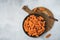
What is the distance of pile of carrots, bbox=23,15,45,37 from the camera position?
1.48 m

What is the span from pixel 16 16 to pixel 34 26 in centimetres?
18

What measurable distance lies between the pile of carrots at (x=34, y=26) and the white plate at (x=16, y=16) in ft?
0.15

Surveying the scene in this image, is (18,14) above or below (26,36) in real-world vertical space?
above

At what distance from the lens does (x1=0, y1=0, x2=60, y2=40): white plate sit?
148 cm

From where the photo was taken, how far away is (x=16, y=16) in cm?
152

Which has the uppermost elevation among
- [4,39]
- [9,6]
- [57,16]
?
[9,6]

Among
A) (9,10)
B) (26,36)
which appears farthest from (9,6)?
(26,36)

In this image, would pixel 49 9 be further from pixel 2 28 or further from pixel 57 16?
pixel 2 28

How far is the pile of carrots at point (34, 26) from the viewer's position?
1.48 m

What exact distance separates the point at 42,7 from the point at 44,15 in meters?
0.07

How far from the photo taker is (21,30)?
4.94ft

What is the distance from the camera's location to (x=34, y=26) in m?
1.48

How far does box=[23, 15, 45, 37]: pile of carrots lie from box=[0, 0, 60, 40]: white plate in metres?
0.04

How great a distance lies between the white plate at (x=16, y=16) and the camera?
4.87 feet
